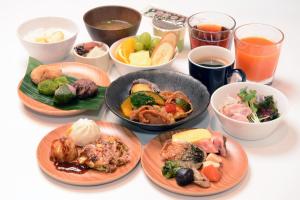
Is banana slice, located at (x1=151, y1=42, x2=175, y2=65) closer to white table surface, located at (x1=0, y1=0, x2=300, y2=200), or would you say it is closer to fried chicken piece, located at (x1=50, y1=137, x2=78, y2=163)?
white table surface, located at (x1=0, y1=0, x2=300, y2=200)

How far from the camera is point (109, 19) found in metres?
2.24

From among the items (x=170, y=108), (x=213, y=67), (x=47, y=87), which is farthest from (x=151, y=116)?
(x=47, y=87)

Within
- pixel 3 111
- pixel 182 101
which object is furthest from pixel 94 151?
pixel 3 111

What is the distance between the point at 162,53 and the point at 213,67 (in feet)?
0.84

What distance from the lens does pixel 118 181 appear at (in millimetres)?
1494

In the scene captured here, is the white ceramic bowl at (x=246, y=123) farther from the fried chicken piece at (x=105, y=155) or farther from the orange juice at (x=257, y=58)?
the fried chicken piece at (x=105, y=155)

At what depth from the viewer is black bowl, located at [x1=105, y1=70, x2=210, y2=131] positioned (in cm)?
167

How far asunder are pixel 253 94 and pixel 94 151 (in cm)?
58

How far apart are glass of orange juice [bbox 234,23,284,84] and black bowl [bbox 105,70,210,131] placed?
24 cm

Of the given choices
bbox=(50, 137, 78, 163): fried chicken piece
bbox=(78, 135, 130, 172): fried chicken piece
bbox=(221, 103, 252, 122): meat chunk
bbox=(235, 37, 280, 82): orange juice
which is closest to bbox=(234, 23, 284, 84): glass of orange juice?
bbox=(235, 37, 280, 82): orange juice

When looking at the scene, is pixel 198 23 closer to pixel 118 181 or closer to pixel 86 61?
pixel 86 61

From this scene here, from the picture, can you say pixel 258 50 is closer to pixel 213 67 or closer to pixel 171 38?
pixel 213 67

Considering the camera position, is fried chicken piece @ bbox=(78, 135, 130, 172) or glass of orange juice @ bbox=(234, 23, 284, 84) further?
glass of orange juice @ bbox=(234, 23, 284, 84)

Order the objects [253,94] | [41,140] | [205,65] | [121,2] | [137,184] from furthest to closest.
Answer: [121,2] → [205,65] → [253,94] → [41,140] → [137,184]
